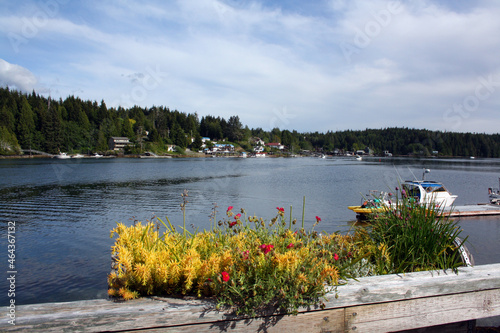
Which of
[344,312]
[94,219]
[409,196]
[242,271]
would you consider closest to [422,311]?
[344,312]

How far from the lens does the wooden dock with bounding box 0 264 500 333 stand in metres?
2.84

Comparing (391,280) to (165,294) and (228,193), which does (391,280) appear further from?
(228,193)

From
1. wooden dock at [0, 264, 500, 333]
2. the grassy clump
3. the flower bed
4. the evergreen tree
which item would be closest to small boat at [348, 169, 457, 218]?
Result: the grassy clump

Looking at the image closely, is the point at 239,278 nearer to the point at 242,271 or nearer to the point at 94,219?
the point at 242,271

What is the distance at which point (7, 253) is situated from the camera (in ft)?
45.0

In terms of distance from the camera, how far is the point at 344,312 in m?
3.32

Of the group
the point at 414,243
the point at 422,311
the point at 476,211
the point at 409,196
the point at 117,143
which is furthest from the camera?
the point at 117,143

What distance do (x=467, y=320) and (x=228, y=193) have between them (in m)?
32.2

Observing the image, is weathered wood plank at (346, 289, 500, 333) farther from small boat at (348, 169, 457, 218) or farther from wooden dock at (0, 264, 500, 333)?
small boat at (348, 169, 457, 218)

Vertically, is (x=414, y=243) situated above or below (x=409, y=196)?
Answer: below

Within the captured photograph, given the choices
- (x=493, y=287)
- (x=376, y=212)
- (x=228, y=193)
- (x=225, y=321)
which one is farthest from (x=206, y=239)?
(x=228, y=193)

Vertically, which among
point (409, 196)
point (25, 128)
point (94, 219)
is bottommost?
point (94, 219)

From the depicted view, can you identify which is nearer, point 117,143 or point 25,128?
point 25,128

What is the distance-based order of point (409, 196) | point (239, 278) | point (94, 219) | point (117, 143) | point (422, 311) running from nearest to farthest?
1. point (239, 278)
2. point (422, 311)
3. point (409, 196)
4. point (94, 219)
5. point (117, 143)
